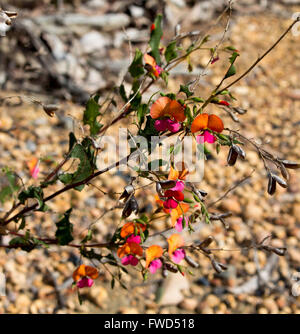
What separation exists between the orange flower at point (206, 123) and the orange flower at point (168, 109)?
0.13ft

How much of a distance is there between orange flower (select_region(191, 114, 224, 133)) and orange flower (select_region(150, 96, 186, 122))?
4cm

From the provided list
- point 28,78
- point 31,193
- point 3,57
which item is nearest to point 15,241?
point 31,193

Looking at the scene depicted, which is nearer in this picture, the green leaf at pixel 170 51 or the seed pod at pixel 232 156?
the seed pod at pixel 232 156

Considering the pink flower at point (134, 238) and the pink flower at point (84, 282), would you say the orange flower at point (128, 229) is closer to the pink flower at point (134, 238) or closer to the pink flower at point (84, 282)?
the pink flower at point (134, 238)

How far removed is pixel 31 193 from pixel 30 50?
1.53 m

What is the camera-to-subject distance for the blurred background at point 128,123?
61.2 inches

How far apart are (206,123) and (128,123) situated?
4.63 feet

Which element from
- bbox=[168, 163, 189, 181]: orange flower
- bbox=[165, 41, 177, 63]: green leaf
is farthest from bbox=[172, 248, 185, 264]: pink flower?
bbox=[165, 41, 177, 63]: green leaf

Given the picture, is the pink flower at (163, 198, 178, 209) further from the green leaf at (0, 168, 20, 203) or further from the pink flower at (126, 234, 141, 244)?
the green leaf at (0, 168, 20, 203)

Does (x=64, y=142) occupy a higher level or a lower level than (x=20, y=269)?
higher

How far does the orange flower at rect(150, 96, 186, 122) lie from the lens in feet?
2.79

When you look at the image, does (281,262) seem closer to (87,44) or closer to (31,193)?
(31,193)

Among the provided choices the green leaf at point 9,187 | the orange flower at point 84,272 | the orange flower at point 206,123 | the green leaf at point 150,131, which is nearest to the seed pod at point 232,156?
the orange flower at point 206,123

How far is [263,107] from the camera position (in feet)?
8.14
